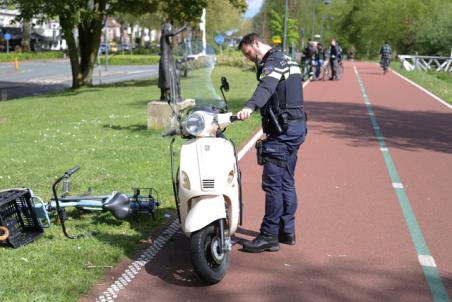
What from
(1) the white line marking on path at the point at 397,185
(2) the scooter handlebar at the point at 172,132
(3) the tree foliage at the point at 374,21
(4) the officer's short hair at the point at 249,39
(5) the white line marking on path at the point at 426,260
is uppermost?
(3) the tree foliage at the point at 374,21

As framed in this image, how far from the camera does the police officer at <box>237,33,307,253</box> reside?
4.73m

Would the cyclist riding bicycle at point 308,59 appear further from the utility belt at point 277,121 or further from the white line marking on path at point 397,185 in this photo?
the utility belt at point 277,121

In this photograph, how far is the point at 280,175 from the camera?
4902mm

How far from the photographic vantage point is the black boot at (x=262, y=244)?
502cm

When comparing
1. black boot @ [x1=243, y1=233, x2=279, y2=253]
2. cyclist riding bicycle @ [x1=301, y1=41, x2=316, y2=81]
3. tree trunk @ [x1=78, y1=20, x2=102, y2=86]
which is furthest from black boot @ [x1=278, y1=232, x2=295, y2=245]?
tree trunk @ [x1=78, y1=20, x2=102, y2=86]

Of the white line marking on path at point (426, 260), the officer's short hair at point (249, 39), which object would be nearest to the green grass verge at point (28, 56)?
the officer's short hair at point (249, 39)

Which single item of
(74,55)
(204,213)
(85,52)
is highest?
(85,52)

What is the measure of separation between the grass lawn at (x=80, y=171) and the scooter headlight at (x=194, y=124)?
4.28ft

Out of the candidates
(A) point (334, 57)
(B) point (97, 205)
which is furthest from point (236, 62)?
(B) point (97, 205)

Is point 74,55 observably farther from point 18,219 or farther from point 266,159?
point 266,159

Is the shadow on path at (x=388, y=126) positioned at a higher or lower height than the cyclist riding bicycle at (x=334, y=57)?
lower

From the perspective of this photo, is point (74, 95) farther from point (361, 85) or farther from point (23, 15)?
point (361, 85)

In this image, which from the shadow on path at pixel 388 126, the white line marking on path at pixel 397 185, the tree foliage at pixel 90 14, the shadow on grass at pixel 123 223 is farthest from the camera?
the tree foliage at pixel 90 14

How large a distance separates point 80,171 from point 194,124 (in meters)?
4.07
